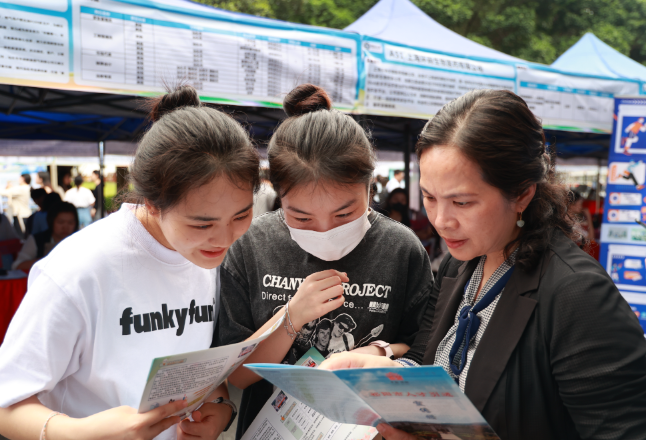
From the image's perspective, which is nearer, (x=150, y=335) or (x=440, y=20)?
(x=150, y=335)

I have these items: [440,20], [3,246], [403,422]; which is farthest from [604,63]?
[440,20]

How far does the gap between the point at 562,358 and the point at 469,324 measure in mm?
276

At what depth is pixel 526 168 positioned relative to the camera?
3.78ft

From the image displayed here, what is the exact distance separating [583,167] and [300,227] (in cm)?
1431

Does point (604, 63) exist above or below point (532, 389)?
above

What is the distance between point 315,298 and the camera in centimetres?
131

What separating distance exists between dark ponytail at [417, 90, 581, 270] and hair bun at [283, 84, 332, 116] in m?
0.43

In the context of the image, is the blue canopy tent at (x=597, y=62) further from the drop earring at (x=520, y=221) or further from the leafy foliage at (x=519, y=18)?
the leafy foliage at (x=519, y=18)

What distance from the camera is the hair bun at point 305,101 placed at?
1512 millimetres

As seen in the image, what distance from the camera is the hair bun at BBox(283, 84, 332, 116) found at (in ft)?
4.96

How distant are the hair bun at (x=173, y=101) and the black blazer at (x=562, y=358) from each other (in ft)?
3.31

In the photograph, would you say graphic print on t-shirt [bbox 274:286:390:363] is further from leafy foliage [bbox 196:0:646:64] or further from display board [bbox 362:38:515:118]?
leafy foliage [bbox 196:0:646:64]

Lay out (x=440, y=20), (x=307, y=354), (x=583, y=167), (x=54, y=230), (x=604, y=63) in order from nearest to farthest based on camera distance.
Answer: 1. (x=307, y=354)
2. (x=54, y=230)
3. (x=604, y=63)
4. (x=583, y=167)
5. (x=440, y=20)

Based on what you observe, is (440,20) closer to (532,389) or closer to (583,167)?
(583,167)
